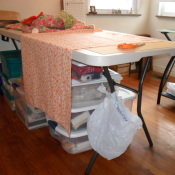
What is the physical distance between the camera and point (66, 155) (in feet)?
4.62

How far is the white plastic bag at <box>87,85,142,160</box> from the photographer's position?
1.07 metres

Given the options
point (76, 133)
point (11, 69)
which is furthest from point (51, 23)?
point (76, 133)

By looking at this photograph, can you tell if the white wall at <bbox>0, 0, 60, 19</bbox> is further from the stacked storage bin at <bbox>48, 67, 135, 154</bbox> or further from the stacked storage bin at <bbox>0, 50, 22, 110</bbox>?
the stacked storage bin at <bbox>48, 67, 135, 154</bbox>

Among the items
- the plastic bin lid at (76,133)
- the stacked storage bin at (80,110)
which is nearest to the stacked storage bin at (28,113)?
the stacked storage bin at (80,110)

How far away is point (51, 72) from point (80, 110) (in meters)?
0.32

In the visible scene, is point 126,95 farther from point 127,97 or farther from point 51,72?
point 51,72

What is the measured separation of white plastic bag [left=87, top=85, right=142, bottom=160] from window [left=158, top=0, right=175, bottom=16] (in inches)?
98.2

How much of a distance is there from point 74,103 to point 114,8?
87.5 inches

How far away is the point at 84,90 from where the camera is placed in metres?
1.34

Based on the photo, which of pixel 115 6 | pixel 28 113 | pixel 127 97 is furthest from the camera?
pixel 115 6

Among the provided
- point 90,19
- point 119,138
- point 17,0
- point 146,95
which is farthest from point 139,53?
point 90,19

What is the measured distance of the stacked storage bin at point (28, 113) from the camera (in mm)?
1652

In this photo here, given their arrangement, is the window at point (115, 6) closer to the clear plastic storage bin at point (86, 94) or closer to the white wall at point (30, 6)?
the white wall at point (30, 6)

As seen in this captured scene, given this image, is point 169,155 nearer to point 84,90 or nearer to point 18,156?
point 84,90
